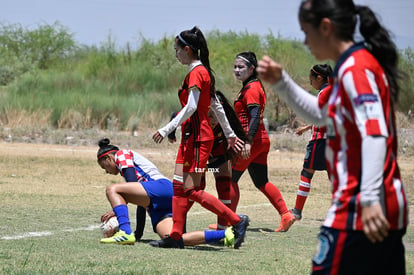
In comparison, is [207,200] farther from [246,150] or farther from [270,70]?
[270,70]

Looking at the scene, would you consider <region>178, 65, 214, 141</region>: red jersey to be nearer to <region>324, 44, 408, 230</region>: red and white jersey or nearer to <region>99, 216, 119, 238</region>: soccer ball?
<region>99, 216, 119, 238</region>: soccer ball

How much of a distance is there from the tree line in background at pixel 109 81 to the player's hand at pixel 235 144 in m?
14.4

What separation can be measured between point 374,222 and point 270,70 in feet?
3.06

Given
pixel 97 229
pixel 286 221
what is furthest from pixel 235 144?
pixel 97 229

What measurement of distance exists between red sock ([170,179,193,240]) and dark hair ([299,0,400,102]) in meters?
4.16

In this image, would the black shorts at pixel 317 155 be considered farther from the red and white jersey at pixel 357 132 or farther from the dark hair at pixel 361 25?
the red and white jersey at pixel 357 132

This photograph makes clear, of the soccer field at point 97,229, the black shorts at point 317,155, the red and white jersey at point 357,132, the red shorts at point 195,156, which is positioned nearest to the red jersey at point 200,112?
the red shorts at point 195,156

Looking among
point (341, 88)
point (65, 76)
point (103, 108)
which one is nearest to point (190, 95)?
point (341, 88)

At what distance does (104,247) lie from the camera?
24.7ft

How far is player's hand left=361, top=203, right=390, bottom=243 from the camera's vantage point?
133 inches

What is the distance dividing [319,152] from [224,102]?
2.26 metres

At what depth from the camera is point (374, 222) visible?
11.1 feet

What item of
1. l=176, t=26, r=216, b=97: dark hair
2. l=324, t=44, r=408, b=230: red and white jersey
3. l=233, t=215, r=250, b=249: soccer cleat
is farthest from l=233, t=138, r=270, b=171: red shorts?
l=324, t=44, r=408, b=230: red and white jersey

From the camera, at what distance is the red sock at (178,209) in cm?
773
